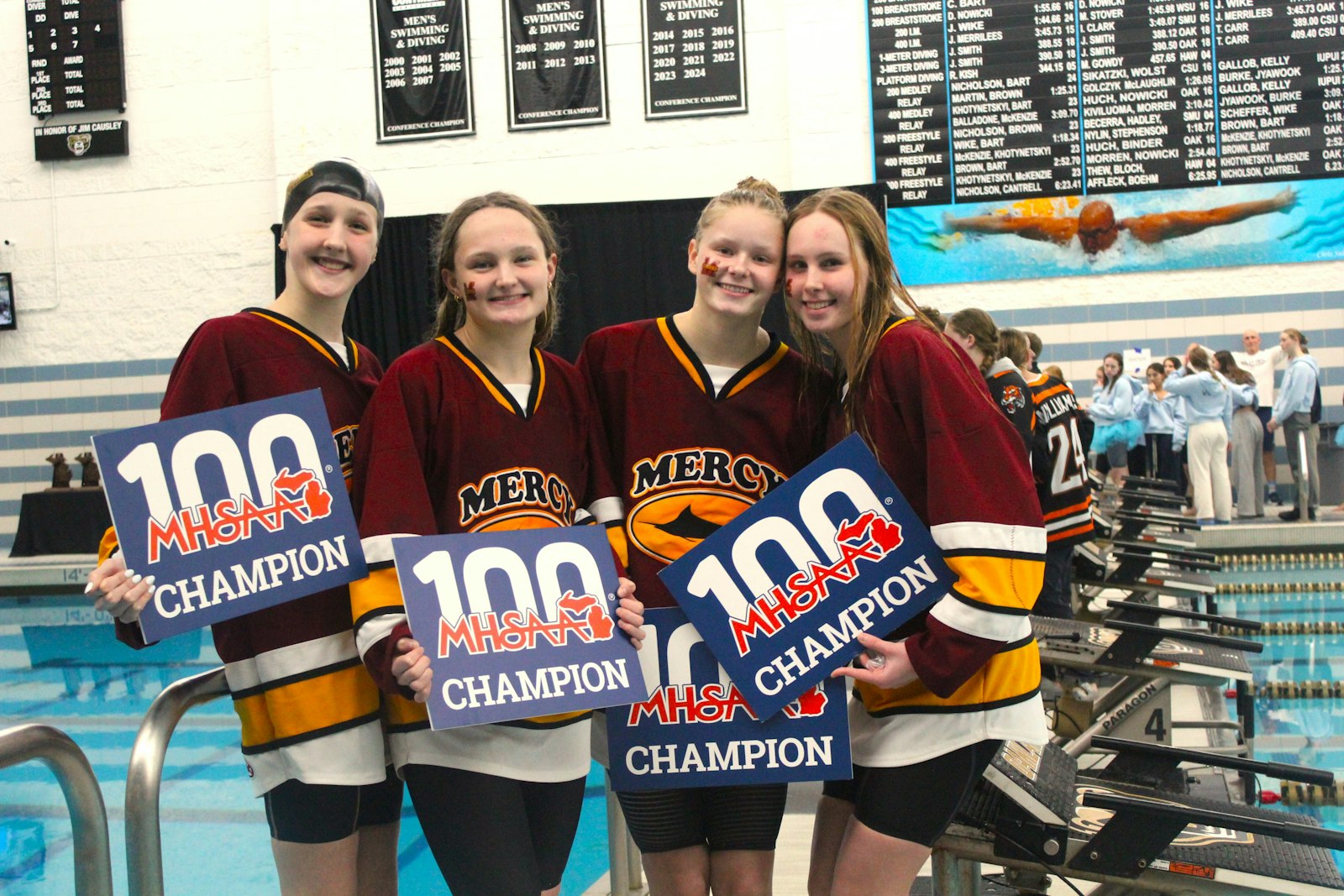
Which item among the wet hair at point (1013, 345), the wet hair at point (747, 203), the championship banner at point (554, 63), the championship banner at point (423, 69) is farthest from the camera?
the championship banner at point (423, 69)

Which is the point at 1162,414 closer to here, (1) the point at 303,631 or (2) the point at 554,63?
(2) the point at 554,63

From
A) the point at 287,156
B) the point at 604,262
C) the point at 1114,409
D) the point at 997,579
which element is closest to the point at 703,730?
the point at 997,579

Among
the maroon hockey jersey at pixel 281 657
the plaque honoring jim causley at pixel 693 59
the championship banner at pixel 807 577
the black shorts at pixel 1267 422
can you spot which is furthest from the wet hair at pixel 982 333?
the black shorts at pixel 1267 422

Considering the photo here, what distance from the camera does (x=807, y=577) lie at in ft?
6.10

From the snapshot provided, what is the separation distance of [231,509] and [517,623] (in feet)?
1.63

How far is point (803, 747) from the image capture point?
1.87 metres

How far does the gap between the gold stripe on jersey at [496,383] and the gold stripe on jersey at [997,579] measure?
0.74 m

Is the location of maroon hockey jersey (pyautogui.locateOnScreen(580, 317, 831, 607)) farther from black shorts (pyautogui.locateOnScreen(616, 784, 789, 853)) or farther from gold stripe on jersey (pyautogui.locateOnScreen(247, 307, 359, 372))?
gold stripe on jersey (pyautogui.locateOnScreen(247, 307, 359, 372))

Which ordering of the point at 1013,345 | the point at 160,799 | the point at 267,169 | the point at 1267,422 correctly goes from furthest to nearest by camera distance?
the point at 267,169 < the point at 1267,422 < the point at 1013,345 < the point at 160,799

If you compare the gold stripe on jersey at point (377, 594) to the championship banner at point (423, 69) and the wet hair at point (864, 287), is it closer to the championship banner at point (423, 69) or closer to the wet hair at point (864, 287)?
the wet hair at point (864, 287)

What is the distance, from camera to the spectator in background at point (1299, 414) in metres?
9.95

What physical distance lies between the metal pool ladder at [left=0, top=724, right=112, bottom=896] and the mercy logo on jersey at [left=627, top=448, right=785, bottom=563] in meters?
0.94

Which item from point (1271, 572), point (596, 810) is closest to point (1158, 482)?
point (1271, 572)

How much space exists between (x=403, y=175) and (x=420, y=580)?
10136 mm
